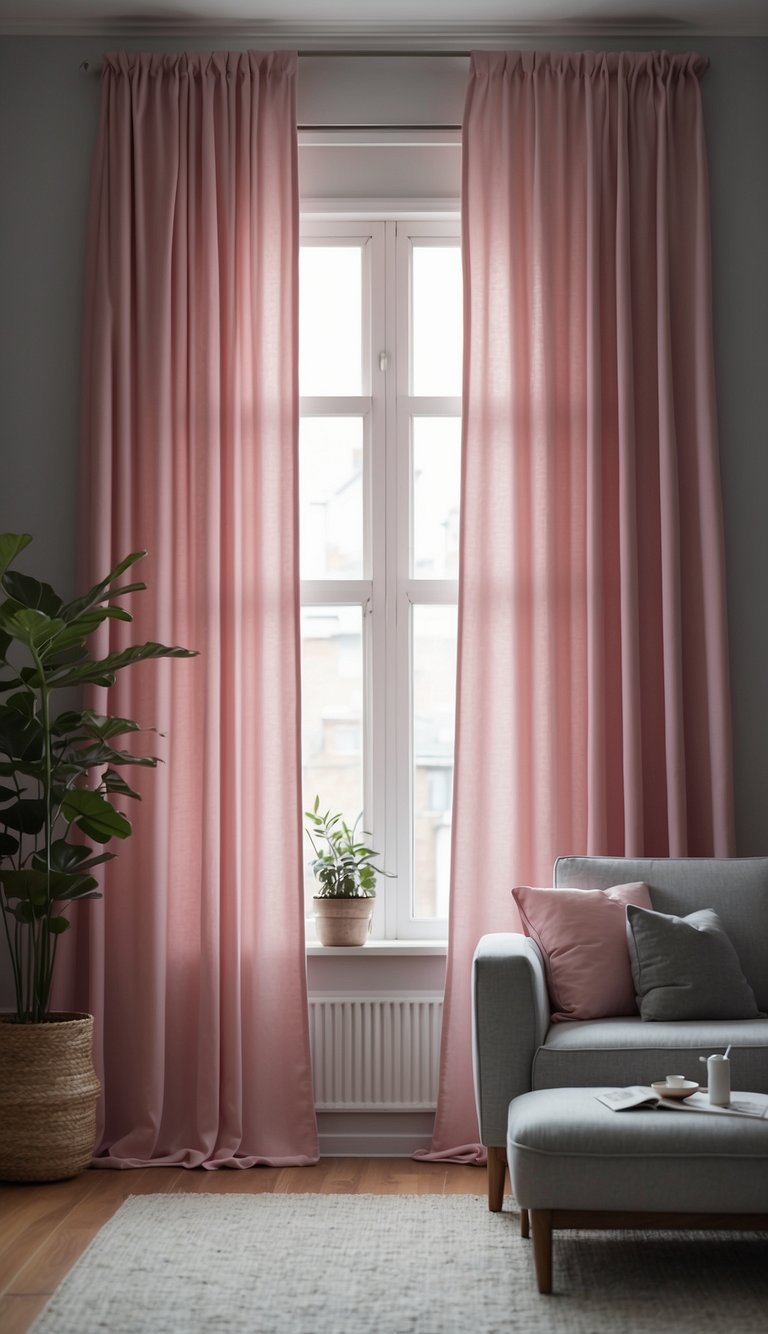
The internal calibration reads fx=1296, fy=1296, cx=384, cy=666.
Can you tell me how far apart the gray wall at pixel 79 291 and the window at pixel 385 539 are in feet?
1.67

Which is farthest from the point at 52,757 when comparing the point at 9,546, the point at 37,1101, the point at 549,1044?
the point at 549,1044

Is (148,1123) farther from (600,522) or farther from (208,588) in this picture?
(600,522)

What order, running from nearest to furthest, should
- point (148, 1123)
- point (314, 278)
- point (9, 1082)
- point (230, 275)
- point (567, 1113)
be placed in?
point (567, 1113) → point (9, 1082) → point (148, 1123) → point (230, 275) → point (314, 278)

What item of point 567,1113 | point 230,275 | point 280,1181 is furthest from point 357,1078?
point 230,275

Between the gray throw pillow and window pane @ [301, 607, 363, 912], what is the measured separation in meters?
1.13

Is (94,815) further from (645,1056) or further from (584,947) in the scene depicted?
(645,1056)

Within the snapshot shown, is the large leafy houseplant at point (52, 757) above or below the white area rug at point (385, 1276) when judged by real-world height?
above

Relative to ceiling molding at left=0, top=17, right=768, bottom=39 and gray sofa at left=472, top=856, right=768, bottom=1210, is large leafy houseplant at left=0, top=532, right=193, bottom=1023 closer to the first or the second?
gray sofa at left=472, top=856, right=768, bottom=1210

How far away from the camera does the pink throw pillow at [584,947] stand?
3248 millimetres

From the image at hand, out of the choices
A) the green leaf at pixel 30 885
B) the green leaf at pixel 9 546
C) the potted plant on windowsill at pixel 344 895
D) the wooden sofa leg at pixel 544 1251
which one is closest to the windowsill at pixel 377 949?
the potted plant on windowsill at pixel 344 895

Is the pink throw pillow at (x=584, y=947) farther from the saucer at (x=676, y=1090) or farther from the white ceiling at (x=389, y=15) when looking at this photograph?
the white ceiling at (x=389, y=15)

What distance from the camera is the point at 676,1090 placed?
2.66 meters

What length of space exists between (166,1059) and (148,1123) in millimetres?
180

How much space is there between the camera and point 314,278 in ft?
13.8
